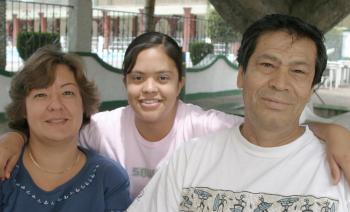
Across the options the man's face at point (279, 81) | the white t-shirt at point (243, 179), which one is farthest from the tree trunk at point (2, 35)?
the man's face at point (279, 81)

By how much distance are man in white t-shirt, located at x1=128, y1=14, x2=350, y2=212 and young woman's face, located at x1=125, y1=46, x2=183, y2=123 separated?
1.54ft

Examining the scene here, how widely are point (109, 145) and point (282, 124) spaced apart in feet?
3.39

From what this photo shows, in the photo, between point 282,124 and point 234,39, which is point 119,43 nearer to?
point 234,39

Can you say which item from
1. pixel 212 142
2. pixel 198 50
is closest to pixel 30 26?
pixel 198 50

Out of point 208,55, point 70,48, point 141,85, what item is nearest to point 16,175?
point 141,85

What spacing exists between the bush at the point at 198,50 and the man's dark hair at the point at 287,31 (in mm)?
12319

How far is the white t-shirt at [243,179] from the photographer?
5.44 ft

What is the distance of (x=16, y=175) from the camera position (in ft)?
6.85

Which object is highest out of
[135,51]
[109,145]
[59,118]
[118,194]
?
[135,51]

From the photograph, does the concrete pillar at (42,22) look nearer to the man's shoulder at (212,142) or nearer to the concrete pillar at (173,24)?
the concrete pillar at (173,24)

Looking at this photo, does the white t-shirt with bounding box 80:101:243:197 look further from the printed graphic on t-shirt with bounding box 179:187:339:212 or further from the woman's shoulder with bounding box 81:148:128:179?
the printed graphic on t-shirt with bounding box 179:187:339:212

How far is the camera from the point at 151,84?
2.23 meters

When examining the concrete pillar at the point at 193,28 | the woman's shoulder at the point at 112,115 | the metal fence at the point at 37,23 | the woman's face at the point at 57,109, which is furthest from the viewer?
the concrete pillar at the point at 193,28

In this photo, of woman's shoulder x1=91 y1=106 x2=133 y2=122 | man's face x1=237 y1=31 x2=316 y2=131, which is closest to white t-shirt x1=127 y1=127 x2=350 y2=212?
man's face x1=237 y1=31 x2=316 y2=131
